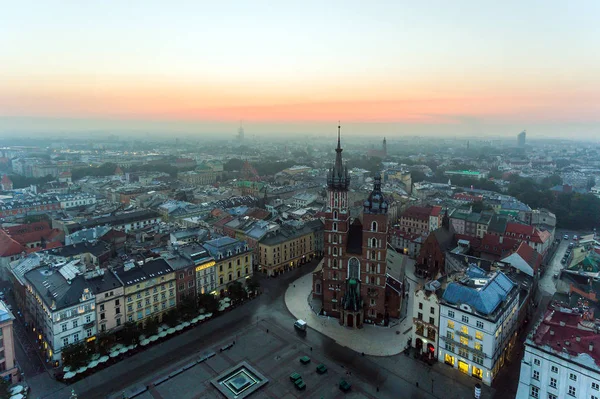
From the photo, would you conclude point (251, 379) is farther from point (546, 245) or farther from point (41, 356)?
point (546, 245)

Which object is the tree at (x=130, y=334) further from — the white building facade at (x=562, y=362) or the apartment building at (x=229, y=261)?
the white building facade at (x=562, y=362)

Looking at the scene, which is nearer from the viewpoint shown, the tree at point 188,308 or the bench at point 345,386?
the bench at point 345,386

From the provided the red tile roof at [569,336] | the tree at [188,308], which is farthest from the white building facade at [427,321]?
the tree at [188,308]

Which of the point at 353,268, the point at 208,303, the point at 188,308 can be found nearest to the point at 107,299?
the point at 188,308

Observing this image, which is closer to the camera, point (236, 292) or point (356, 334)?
point (356, 334)

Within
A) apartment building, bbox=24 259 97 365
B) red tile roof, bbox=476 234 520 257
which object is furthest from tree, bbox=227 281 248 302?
red tile roof, bbox=476 234 520 257

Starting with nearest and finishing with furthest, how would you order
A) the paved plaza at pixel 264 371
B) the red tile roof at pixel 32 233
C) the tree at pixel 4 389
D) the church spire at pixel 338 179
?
the tree at pixel 4 389, the paved plaza at pixel 264 371, the church spire at pixel 338 179, the red tile roof at pixel 32 233

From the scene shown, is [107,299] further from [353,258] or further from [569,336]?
[569,336]
